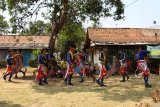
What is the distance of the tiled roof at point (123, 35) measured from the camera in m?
25.0

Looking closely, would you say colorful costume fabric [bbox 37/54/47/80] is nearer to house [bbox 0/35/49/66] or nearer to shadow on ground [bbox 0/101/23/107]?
shadow on ground [bbox 0/101/23/107]

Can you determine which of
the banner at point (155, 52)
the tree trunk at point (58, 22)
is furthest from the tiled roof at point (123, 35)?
the tree trunk at point (58, 22)

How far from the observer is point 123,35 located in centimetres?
2614

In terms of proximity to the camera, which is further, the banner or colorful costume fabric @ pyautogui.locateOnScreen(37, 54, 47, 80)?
the banner

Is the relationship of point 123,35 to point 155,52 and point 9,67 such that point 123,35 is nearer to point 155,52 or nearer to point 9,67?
point 155,52

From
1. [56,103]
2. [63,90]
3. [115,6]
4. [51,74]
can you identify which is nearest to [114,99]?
[56,103]

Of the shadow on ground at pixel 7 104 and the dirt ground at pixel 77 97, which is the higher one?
the dirt ground at pixel 77 97

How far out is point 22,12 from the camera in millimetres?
20594

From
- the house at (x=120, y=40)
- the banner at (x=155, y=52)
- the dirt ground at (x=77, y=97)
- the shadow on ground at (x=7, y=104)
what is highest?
the house at (x=120, y=40)

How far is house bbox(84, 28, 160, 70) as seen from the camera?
24.4 m

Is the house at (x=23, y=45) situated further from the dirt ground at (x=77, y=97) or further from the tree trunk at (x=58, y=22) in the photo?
the dirt ground at (x=77, y=97)

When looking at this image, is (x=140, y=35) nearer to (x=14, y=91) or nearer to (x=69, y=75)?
(x=69, y=75)

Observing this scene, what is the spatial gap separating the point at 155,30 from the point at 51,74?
40.3 ft

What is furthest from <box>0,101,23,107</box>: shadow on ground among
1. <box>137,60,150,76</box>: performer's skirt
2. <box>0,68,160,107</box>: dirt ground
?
Answer: <box>137,60,150,76</box>: performer's skirt
